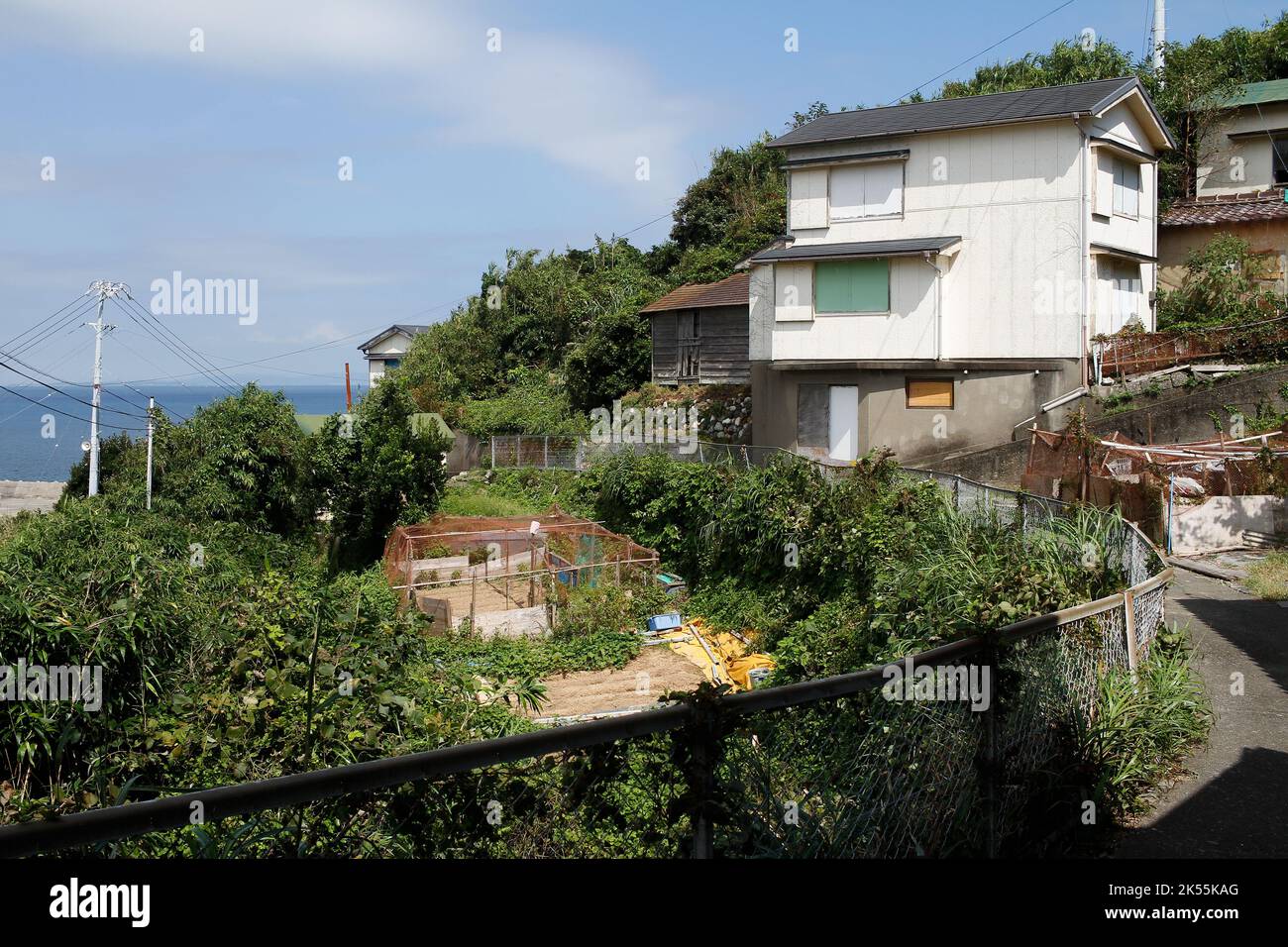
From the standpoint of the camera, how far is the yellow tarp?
59.7 feet

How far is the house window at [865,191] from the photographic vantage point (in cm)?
2791

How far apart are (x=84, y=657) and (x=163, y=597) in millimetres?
1690

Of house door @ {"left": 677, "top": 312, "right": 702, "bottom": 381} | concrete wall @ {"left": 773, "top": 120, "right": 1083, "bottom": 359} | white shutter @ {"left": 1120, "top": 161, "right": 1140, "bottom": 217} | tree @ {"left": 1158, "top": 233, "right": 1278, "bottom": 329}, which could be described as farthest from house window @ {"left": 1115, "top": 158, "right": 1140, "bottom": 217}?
house door @ {"left": 677, "top": 312, "right": 702, "bottom": 381}

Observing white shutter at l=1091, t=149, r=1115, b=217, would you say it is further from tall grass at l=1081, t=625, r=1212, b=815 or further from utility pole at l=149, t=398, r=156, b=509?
utility pole at l=149, t=398, r=156, b=509

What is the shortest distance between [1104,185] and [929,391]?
674 centimetres

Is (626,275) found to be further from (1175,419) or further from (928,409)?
(1175,419)

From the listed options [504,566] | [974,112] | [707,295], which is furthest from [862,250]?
[504,566]

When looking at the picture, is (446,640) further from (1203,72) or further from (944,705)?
(1203,72)

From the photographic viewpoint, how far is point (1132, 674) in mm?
7145

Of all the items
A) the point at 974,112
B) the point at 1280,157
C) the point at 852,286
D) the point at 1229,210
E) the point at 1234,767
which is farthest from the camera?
the point at 1280,157

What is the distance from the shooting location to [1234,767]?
6.88 m

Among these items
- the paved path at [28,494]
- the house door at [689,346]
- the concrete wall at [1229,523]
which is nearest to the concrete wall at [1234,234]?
the house door at [689,346]

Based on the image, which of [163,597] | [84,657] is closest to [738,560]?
[163,597]

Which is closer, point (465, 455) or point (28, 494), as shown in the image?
point (465, 455)
